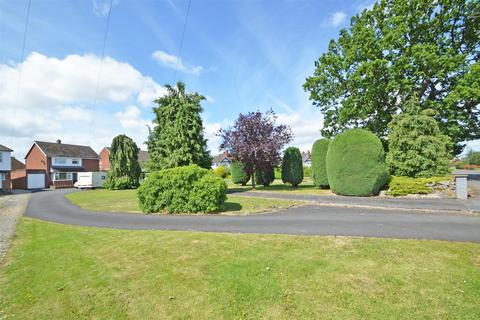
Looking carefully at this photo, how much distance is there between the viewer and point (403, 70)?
1855cm

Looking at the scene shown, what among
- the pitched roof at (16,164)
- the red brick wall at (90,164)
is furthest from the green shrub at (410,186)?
the pitched roof at (16,164)

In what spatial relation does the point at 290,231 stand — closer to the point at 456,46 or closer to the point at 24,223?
the point at 24,223

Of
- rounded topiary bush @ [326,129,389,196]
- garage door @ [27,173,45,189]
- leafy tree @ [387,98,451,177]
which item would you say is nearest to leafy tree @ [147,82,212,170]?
rounded topiary bush @ [326,129,389,196]

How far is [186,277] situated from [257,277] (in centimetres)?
126

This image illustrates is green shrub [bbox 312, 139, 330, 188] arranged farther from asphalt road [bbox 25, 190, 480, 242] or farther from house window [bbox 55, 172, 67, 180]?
house window [bbox 55, 172, 67, 180]

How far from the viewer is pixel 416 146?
50.8 feet

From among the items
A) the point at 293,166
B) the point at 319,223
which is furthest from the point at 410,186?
the point at 293,166

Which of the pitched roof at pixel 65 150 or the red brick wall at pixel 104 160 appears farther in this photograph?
the red brick wall at pixel 104 160

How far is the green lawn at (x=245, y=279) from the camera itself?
333 centimetres

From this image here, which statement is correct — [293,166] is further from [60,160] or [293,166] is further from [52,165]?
[60,160]

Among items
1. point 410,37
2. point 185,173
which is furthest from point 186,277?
point 410,37

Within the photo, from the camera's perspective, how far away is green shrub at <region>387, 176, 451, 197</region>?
13555 millimetres

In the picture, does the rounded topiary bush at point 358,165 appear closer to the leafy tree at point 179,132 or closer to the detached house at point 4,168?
the leafy tree at point 179,132

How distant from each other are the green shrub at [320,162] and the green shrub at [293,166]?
11.8 feet
